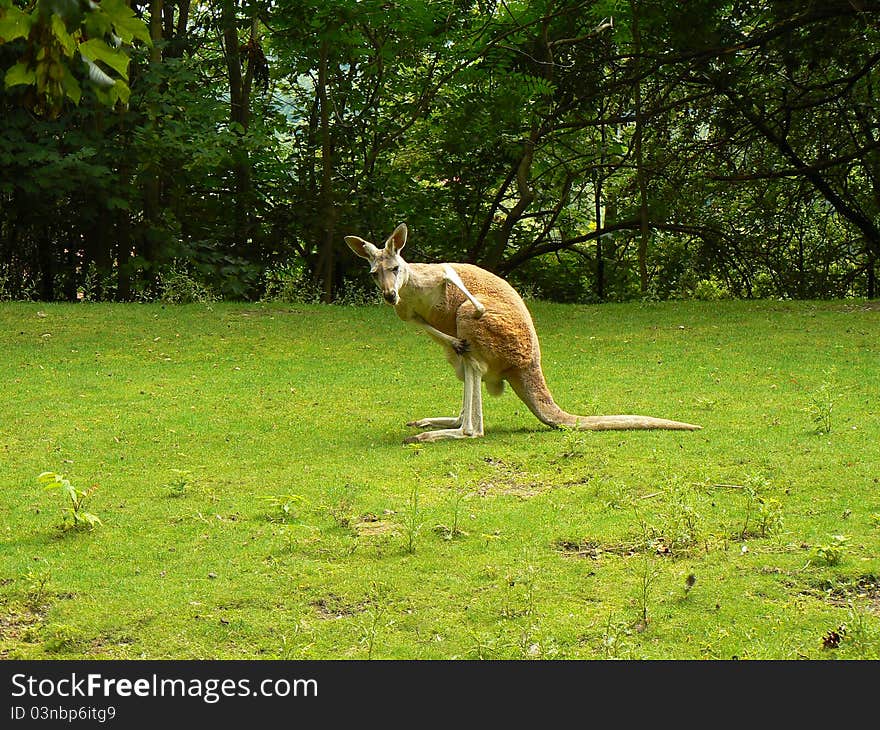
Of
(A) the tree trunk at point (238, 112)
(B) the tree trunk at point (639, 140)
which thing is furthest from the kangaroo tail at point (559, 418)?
(A) the tree trunk at point (238, 112)

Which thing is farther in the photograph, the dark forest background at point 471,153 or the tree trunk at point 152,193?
the tree trunk at point 152,193

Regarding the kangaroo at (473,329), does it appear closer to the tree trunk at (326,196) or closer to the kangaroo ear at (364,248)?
the kangaroo ear at (364,248)

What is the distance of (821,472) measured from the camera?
6699 mm

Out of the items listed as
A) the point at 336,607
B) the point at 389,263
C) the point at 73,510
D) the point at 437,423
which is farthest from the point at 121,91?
the point at 437,423

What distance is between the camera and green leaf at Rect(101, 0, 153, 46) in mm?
3084

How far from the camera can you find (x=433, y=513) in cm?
618

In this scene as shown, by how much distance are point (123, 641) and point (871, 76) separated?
14.7 metres

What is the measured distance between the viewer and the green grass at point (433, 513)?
479 centimetres

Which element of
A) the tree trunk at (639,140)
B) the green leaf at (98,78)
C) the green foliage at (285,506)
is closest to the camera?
the green leaf at (98,78)

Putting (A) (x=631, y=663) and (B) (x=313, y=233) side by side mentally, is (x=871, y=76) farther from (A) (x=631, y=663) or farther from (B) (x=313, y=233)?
(A) (x=631, y=663)

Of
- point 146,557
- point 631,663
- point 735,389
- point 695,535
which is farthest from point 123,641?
point 735,389

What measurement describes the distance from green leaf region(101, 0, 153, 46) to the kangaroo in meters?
4.28

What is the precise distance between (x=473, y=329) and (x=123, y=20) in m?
4.64

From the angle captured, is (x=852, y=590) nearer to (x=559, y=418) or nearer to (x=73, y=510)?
(x=559, y=418)
